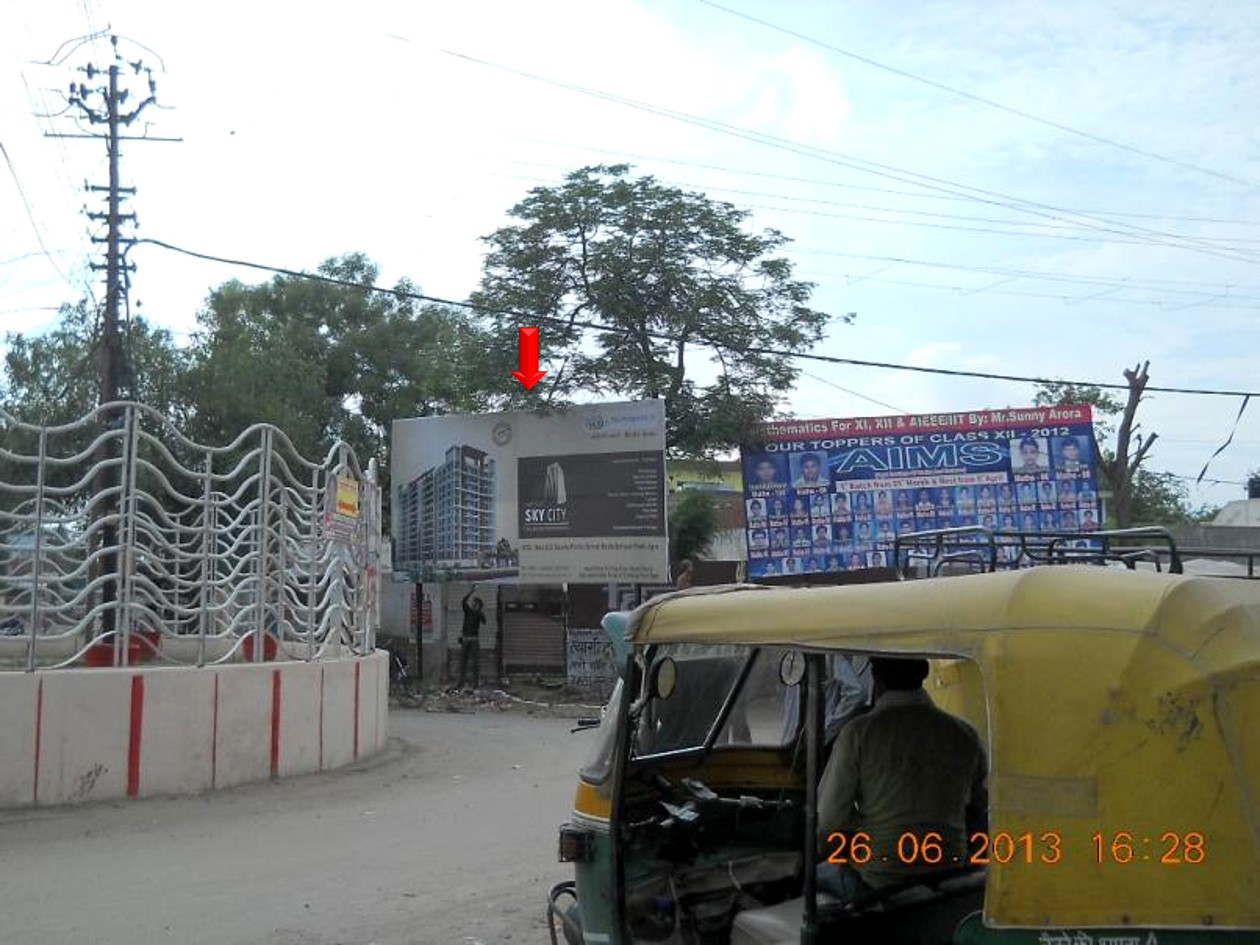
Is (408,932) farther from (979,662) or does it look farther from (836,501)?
(836,501)

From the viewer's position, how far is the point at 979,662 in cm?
295

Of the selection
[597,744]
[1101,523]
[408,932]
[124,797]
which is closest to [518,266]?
[1101,523]

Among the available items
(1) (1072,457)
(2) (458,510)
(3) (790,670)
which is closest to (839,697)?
(3) (790,670)

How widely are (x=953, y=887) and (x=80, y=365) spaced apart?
2644 centimetres

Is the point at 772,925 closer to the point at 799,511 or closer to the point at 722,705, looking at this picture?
the point at 722,705

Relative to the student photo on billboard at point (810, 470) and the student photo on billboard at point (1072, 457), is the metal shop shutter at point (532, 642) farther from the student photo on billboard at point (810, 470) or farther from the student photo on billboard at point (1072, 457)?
the student photo on billboard at point (1072, 457)

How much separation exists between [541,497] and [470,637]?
2690 mm

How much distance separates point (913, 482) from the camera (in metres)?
22.4

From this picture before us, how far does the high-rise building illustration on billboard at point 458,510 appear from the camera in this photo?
22.5 meters

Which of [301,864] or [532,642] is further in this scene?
[532,642]

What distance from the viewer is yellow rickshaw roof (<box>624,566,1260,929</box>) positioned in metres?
2.76

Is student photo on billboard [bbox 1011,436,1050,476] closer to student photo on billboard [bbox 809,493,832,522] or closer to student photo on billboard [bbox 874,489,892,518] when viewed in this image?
student photo on billboard [bbox 874,489,892,518]

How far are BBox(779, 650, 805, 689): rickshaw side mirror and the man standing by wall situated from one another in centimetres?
1673

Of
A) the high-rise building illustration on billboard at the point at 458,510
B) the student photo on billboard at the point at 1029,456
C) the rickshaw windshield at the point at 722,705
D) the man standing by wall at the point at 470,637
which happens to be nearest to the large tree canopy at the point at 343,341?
the high-rise building illustration on billboard at the point at 458,510
